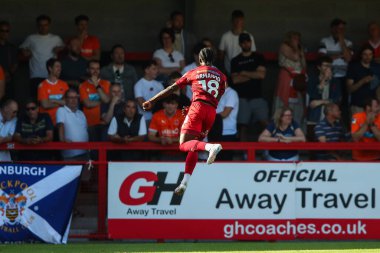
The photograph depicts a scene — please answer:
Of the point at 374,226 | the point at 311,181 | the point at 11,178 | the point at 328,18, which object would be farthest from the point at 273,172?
the point at 328,18

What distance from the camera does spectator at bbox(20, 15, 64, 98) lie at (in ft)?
55.2

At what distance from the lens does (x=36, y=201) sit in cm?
1411

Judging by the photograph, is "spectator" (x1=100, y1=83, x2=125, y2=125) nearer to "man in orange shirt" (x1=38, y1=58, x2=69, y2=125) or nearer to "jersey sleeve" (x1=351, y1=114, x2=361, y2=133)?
"man in orange shirt" (x1=38, y1=58, x2=69, y2=125)

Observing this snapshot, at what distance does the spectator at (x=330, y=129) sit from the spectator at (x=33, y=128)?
160 inches

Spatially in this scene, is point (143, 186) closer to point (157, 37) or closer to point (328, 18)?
point (157, 37)

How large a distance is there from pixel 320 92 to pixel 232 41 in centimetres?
172

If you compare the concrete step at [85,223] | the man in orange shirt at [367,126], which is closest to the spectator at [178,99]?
the concrete step at [85,223]

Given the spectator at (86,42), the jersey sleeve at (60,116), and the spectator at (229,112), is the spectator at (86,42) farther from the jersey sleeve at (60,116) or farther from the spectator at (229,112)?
the spectator at (229,112)

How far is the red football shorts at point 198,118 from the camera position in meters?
12.4

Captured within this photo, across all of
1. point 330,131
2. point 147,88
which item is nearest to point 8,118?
point 147,88

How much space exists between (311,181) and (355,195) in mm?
671

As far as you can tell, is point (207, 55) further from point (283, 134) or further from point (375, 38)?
point (375, 38)

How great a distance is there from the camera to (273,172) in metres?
14.4

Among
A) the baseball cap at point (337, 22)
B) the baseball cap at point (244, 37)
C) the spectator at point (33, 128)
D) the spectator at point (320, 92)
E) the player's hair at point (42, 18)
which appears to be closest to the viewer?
the spectator at point (33, 128)
